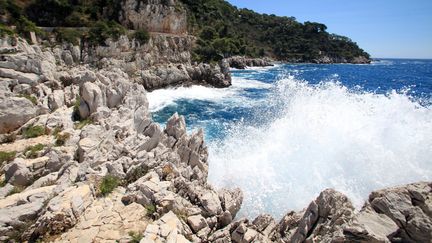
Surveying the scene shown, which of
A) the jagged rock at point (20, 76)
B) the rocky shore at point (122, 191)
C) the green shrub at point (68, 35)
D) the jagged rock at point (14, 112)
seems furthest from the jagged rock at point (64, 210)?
the green shrub at point (68, 35)

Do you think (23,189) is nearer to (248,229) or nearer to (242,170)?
(248,229)

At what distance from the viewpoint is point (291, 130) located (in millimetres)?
23141

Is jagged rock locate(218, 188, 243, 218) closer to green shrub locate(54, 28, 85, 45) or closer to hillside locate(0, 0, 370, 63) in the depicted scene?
green shrub locate(54, 28, 85, 45)

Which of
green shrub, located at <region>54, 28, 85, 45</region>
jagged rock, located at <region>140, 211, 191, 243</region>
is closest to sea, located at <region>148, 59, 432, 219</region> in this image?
jagged rock, located at <region>140, 211, 191, 243</region>

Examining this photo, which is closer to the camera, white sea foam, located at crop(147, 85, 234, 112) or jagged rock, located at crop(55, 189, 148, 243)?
jagged rock, located at crop(55, 189, 148, 243)

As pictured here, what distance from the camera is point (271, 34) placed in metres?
150

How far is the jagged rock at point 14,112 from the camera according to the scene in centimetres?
1543

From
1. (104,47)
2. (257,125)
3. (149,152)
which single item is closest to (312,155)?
(257,125)

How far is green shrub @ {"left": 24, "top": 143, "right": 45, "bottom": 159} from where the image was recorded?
41.5 feet

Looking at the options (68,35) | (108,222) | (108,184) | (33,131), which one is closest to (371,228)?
(108,222)

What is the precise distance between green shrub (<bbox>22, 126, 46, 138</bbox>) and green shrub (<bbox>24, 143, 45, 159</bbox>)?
1678mm

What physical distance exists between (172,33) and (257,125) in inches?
1953

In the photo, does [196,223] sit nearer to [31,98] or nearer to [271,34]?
[31,98]

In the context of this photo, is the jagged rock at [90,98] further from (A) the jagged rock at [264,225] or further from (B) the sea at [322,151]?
(A) the jagged rock at [264,225]
